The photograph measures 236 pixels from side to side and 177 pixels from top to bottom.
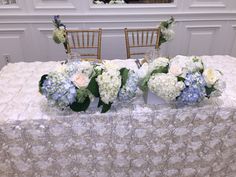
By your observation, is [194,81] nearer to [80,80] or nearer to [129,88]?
[129,88]

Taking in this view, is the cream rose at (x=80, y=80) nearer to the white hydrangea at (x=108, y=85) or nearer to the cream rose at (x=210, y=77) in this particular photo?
the white hydrangea at (x=108, y=85)

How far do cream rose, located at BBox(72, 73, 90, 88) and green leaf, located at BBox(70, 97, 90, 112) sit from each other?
8 centimetres

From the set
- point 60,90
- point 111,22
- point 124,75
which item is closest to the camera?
point 60,90

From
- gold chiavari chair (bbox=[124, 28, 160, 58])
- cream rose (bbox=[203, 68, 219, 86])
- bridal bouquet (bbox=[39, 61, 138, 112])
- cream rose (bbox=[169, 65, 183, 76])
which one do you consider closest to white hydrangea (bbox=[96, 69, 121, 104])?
bridal bouquet (bbox=[39, 61, 138, 112])

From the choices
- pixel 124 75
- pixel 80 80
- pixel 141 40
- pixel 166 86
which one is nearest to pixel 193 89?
pixel 166 86

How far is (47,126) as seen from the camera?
3.69 ft

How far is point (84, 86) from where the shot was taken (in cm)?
107

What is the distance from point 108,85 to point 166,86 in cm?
29

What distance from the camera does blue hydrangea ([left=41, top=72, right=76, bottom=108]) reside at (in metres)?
1.05

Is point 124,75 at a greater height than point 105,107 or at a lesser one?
greater

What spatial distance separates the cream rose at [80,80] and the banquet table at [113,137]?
16 cm

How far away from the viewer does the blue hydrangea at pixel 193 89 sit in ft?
3.67

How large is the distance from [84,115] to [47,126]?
0.64 feet

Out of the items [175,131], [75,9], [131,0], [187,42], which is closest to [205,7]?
[187,42]
